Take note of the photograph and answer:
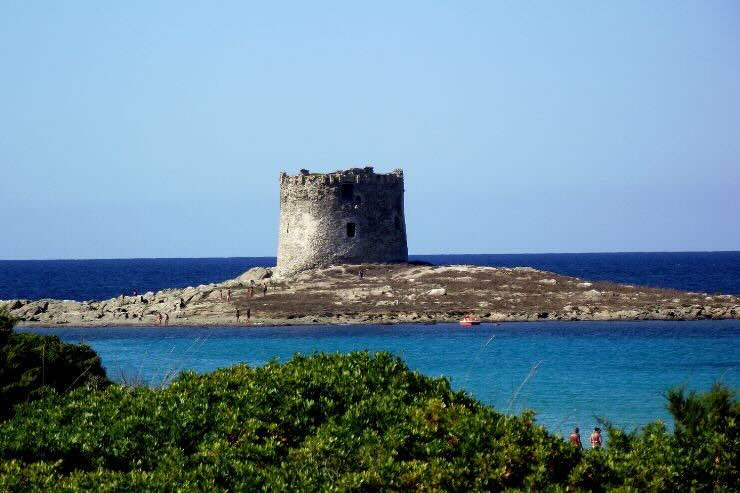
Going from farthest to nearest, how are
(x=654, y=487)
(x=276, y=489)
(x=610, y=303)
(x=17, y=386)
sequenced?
(x=610, y=303) < (x=17, y=386) < (x=654, y=487) < (x=276, y=489)

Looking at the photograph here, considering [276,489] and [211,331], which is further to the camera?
[211,331]

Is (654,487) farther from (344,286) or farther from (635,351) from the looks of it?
(344,286)

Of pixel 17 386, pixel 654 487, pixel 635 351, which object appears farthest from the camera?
pixel 635 351

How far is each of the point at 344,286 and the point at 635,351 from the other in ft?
49.2

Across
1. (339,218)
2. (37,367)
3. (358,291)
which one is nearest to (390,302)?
(358,291)

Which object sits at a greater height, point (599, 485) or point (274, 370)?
point (274, 370)

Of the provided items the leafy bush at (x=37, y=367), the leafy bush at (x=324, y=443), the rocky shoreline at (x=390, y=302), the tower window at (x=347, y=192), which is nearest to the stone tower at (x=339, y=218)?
the tower window at (x=347, y=192)

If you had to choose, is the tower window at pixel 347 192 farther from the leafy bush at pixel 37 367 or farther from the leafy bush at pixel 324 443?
the leafy bush at pixel 324 443

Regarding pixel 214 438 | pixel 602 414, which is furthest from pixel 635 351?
pixel 214 438

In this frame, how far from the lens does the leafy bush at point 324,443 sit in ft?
30.9

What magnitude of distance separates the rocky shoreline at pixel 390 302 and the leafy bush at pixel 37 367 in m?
28.2

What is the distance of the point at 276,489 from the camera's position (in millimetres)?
9000

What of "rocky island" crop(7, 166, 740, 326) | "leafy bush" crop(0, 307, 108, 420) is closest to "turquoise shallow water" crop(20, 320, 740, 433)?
"rocky island" crop(7, 166, 740, 326)

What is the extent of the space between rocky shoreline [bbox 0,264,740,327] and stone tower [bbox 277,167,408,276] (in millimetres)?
888
